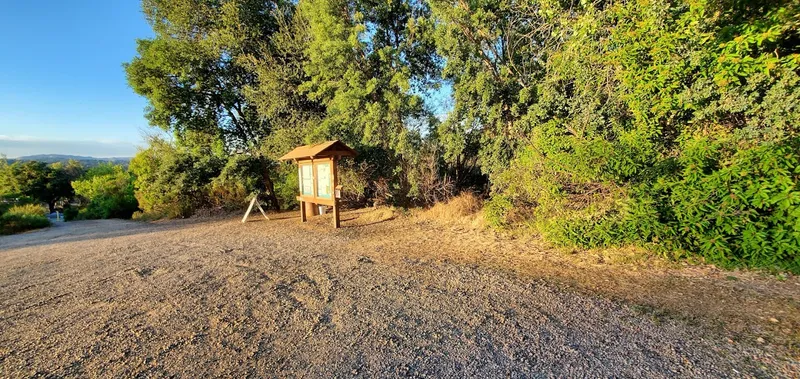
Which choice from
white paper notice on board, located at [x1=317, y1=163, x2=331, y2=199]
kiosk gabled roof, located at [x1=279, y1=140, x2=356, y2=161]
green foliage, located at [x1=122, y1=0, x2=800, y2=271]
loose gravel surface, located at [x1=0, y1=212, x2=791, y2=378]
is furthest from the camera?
white paper notice on board, located at [x1=317, y1=163, x2=331, y2=199]

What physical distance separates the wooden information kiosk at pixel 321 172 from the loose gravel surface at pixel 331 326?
3042 millimetres

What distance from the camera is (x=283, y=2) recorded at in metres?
12.2

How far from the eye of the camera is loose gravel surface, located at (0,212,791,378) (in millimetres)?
2451

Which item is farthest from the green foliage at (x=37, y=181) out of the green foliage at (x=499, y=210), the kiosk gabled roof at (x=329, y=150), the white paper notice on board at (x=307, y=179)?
the green foliage at (x=499, y=210)

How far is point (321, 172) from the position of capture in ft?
28.6

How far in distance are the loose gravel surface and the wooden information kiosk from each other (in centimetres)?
304

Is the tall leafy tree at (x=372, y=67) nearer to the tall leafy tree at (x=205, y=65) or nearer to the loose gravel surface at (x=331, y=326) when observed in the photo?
the tall leafy tree at (x=205, y=65)

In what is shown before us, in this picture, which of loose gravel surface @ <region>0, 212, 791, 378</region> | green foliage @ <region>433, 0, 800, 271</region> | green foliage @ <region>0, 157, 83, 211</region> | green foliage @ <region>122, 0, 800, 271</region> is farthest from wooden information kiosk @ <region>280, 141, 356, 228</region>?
green foliage @ <region>0, 157, 83, 211</region>

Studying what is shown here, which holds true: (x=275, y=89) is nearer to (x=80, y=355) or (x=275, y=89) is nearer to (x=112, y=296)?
(x=112, y=296)

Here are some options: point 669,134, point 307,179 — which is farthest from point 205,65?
point 669,134

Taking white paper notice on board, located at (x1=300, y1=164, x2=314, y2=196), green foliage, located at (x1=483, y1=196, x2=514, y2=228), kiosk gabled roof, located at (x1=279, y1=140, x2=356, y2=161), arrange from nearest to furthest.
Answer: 1. green foliage, located at (x1=483, y1=196, x2=514, y2=228)
2. kiosk gabled roof, located at (x1=279, y1=140, x2=356, y2=161)
3. white paper notice on board, located at (x1=300, y1=164, x2=314, y2=196)

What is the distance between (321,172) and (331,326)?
237 inches

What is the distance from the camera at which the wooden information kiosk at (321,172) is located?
8227 mm

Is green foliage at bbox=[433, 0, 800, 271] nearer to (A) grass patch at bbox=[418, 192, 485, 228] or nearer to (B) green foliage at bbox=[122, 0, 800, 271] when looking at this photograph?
(B) green foliage at bbox=[122, 0, 800, 271]
